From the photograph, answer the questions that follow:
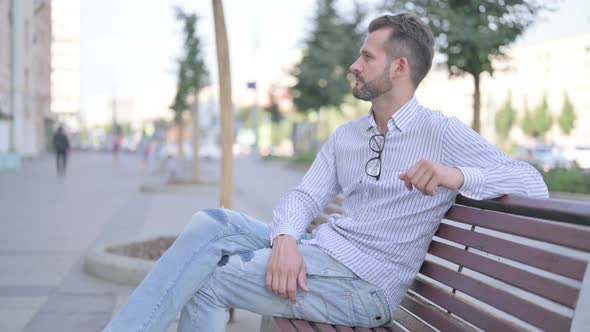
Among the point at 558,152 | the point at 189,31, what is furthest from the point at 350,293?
the point at 558,152

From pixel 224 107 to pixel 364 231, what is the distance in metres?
3.03

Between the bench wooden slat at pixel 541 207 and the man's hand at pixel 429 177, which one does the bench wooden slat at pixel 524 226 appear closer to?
the bench wooden slat at pixel 541 207

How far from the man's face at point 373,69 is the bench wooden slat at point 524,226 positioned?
54cm

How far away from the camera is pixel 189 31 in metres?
20.7

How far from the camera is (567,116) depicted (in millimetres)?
69562

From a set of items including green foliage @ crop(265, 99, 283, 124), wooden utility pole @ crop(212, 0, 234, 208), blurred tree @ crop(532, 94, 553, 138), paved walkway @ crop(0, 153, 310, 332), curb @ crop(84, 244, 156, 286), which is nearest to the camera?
paved walkway @ crop(0, 153, 310, 332)

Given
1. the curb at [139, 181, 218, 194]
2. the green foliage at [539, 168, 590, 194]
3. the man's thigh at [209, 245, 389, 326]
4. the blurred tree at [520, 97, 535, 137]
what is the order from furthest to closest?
the blurred tree at [520, 97, 535, 137], the curb at [139, 181, 218, 194], the green foliage at [539, 168, 590, 194], the man's thigh at [209, 245, 389, 326]

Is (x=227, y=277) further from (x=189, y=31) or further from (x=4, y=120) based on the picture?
(x=4, y=120)

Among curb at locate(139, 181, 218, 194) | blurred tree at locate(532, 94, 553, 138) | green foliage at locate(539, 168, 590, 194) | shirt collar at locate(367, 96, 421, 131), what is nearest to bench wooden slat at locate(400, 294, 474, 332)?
shirt collar at locate(367, 96, 421, 131)

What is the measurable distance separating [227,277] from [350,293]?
44 centimetres

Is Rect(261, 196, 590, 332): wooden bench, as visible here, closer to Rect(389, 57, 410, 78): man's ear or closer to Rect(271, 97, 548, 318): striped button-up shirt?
Rect(271, 97, 548, 318): striped button-up shirt

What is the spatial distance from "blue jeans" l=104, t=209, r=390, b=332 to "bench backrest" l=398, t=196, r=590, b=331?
0.25 meters

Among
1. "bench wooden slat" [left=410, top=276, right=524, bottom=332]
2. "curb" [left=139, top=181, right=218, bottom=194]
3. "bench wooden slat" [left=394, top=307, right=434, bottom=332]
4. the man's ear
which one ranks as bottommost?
"curb" [left=139, top=181, right=218, bottom=194]

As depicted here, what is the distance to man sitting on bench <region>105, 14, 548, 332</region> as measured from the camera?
268cm
